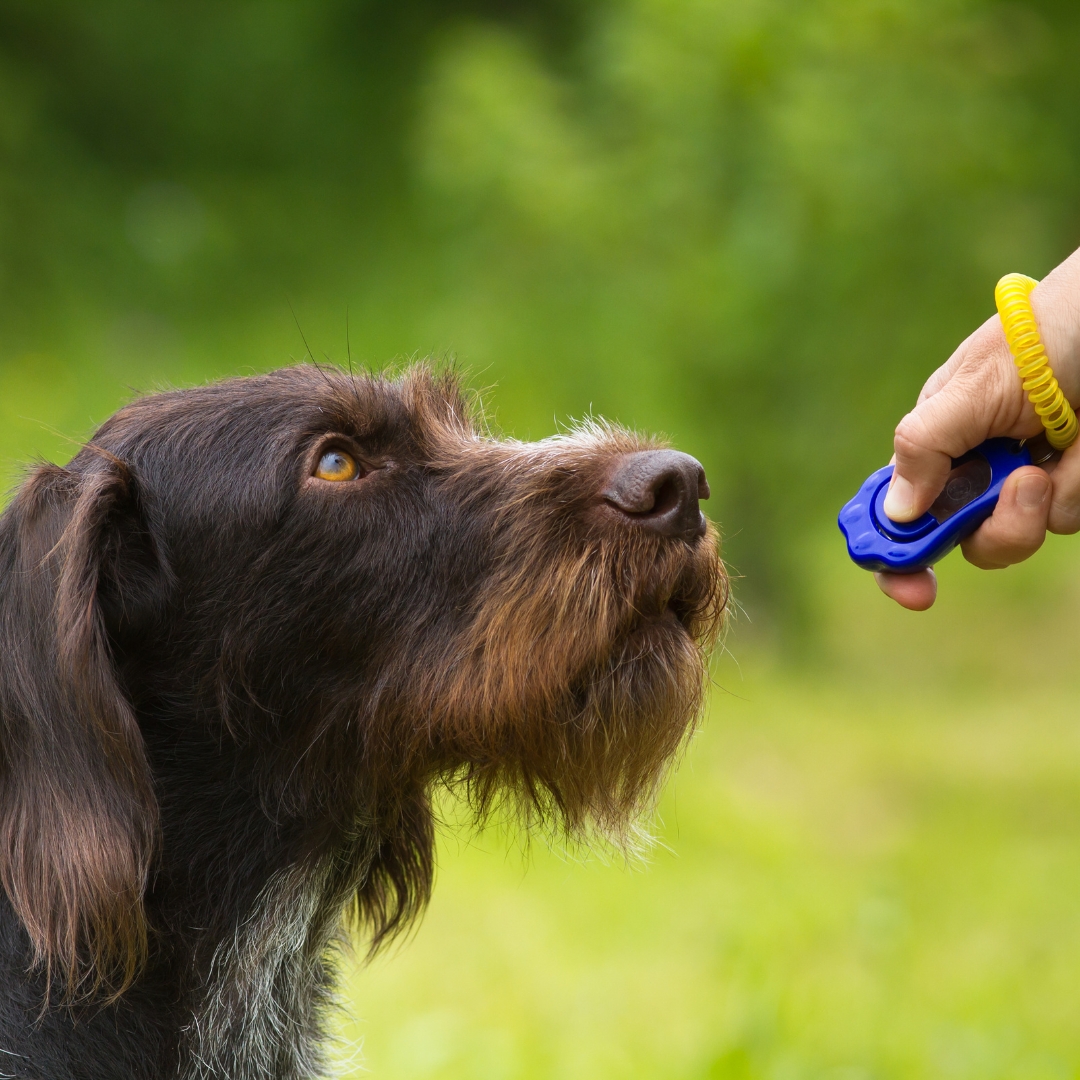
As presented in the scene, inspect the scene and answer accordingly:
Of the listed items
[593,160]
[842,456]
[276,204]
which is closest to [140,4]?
[276,204]

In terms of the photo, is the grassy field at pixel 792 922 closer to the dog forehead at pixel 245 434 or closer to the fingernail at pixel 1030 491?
the dog forehead at pixel 245 434

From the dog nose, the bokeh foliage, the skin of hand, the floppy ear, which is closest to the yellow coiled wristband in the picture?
the skin of hand

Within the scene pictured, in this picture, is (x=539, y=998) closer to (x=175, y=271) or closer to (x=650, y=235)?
(x=650, y=235)

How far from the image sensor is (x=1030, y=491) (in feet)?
7.72

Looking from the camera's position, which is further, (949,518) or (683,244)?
(683,244)

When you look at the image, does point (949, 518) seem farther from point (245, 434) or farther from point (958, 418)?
point (245, 434)

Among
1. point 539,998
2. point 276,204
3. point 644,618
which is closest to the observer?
point 644,618

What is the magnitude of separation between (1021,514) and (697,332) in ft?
21.6

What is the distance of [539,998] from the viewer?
15.4 ft

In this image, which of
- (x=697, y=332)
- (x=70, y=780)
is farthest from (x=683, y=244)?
(x=70, y=780)

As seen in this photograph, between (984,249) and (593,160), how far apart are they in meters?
2.58

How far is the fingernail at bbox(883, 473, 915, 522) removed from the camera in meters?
2.42

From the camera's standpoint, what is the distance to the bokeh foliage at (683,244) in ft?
25.6

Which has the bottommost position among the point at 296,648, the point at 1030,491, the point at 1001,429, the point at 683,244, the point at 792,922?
the point at 296,648
